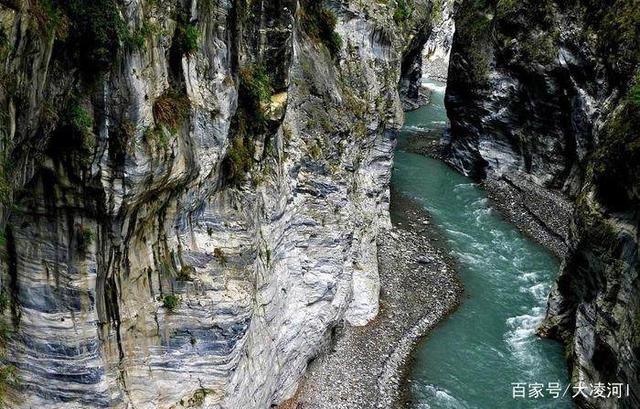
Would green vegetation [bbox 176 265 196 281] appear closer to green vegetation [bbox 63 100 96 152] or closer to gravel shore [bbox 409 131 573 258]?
green vegetation [bbox 63 100 96 152]

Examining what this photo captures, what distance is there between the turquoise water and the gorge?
220 mm

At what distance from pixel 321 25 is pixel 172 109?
1397 cm

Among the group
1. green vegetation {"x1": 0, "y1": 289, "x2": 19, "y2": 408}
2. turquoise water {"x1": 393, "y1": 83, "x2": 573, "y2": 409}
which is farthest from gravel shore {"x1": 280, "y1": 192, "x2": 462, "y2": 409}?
green vegetation {"x1": 0, "y1": 289, "x2": 19, "y2": 408}

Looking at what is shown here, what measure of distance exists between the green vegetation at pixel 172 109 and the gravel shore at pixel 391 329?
39.4 feet

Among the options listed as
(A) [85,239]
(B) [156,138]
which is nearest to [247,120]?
(B) [156,138]

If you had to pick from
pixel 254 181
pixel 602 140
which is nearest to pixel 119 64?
pixel 254 181

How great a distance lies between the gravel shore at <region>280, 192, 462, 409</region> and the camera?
21.2m

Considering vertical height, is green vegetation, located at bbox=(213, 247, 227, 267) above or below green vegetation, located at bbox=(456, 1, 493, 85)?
below

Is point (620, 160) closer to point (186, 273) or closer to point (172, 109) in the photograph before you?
point (186, 273)

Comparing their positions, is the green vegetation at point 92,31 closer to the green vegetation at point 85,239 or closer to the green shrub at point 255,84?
the green vegetation at point 85,239

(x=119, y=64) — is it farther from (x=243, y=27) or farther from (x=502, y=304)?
(x=502, y=304)

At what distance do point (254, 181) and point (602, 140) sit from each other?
15.8 meters

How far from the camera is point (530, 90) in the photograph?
44.8 meters

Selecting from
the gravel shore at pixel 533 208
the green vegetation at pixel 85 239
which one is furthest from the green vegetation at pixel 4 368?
the gravel shore at pixel 533 208
